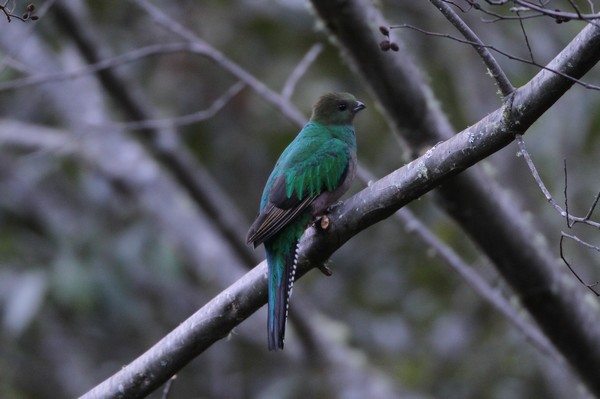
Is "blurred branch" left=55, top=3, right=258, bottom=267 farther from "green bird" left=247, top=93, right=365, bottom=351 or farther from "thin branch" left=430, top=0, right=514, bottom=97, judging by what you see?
"thin branch" left=430, top=0, right=514, bottom=97

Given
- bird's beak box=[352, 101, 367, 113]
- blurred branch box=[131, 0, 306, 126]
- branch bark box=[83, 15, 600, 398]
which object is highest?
blurred branch box=[131, 0, 306, 126]

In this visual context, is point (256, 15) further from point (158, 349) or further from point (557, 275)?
point (158, 349)

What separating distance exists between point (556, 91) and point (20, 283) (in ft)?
20.1

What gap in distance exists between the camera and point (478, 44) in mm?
2912

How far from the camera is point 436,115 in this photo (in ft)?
16.0

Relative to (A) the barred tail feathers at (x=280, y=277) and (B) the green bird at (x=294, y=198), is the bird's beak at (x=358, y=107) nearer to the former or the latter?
(B) the green bird at (x=294, y=198)

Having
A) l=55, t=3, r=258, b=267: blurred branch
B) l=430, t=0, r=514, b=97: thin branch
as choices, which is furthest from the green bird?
l=55, t=3, r=258, b=267: blurred branch

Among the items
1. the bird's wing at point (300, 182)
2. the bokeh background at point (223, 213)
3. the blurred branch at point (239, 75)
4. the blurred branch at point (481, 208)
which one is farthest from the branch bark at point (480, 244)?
the bokeh background at point (223, 213)

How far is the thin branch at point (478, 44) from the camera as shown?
2.88 meters

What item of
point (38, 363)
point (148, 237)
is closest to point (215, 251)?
point (148, 237)

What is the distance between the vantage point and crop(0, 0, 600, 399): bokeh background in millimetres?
7996

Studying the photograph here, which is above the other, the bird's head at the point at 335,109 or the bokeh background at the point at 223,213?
the bokeh background at the point at 223,213

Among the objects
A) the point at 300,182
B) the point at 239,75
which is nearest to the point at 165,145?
the point at 239,75

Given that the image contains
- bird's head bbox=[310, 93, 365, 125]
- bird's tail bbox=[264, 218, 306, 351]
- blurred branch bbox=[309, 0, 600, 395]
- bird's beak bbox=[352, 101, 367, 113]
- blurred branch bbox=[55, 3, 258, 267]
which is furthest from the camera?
blurred branch bbox=[55, 3, 258, 267]
